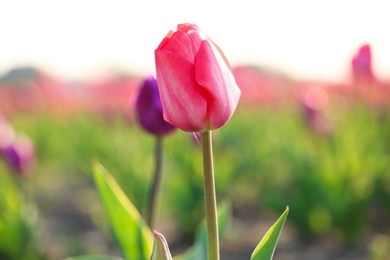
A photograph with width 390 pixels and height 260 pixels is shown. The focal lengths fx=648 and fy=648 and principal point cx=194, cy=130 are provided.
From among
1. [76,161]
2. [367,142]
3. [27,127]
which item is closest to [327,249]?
[367,142]

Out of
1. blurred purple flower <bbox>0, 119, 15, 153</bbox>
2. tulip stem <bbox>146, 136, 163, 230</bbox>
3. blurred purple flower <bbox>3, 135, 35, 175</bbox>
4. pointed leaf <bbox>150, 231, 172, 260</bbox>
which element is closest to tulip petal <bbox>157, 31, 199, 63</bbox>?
pointed leaf <bbox>150, 231, 172, 260</bbox>

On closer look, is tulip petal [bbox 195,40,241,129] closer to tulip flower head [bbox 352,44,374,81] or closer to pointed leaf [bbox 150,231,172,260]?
pointed leaf [bbox 150,231,172,260]

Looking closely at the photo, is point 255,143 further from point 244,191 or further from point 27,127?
point 27,127

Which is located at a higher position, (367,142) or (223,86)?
(223,86)

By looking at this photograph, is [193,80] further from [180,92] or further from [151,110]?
[151,110]

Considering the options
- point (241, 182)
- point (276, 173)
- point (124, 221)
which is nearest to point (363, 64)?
point (276, 173)

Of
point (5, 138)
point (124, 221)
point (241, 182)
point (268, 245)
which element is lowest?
point (241, 182)

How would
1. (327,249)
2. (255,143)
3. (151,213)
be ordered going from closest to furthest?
(151,213), (327,249), (255,143)
